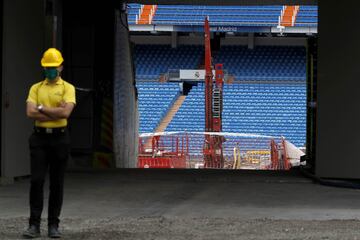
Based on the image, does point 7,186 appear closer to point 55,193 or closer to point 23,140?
point 23,140

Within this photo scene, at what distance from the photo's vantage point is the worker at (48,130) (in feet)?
22.0

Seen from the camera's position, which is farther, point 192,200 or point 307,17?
point 307,17

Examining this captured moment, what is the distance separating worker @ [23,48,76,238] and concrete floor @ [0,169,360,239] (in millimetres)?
600

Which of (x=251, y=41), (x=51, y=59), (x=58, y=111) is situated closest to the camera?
(x=58, y=111)

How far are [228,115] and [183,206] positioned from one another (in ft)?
95.9

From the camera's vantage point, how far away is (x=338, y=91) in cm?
1287

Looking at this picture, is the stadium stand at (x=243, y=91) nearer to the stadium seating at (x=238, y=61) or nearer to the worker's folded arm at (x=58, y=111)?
the stadium seating at (x=238, y=61)

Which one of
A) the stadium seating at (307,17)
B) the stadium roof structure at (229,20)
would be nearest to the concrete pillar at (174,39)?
the stadium roof structure at (229,20)

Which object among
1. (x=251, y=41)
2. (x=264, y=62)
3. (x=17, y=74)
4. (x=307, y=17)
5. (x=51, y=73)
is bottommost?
(x=51, y=73)

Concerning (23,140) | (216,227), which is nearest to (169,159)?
(23,140)

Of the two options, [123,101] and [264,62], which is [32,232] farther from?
[264,62]

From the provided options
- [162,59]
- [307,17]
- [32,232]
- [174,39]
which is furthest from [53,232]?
[162,59]

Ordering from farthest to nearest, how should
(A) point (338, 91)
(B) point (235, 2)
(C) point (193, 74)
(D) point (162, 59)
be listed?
(D) point (162, 59) < (C) point (193, 74) < (B) point (235, 2) < (A) point (338, 91)

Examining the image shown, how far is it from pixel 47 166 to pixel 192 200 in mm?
3904
